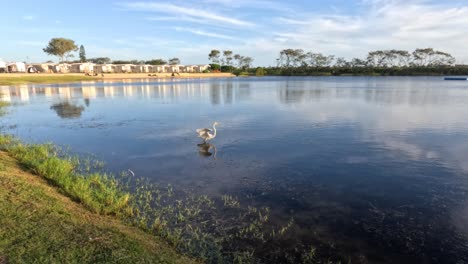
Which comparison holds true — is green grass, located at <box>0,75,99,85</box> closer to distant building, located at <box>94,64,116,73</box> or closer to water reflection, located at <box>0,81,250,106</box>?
water reflection, located at <box>0,81,250,106</box>

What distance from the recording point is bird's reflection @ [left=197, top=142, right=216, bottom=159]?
12867 mm

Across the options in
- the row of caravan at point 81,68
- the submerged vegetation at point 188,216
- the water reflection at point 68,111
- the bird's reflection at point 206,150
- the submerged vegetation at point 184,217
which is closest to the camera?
the submerged vegetation at point 184,217

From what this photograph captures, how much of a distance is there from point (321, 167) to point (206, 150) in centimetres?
468

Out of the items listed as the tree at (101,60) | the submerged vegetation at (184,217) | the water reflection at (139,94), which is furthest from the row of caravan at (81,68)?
the submerged vegetation at (184,217)

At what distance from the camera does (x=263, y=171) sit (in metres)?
10.7

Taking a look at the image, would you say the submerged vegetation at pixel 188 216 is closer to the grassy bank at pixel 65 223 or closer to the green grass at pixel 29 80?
the grassy bank at pixel 65 223

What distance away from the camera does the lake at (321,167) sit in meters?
6.68

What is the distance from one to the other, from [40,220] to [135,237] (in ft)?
5.51

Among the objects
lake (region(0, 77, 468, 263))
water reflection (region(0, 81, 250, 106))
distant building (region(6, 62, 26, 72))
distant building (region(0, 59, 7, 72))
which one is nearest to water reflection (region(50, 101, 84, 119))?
lake (region(0, 77, 468, 263))

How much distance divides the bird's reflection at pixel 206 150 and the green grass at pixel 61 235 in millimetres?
5966

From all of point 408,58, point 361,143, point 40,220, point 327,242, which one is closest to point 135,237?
point 40,220

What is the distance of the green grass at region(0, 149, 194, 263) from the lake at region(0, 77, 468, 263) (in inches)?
87.3

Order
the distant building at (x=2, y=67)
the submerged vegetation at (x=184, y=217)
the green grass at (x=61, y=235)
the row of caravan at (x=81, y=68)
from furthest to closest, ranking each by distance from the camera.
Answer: the row of caravan at (x=81, y=68) → the distant building at (x=2, y=67) → the submerged vegetation at (x=184, y=217) → the green grass at (x=61, y=235)

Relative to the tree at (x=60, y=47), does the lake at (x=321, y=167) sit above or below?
below
